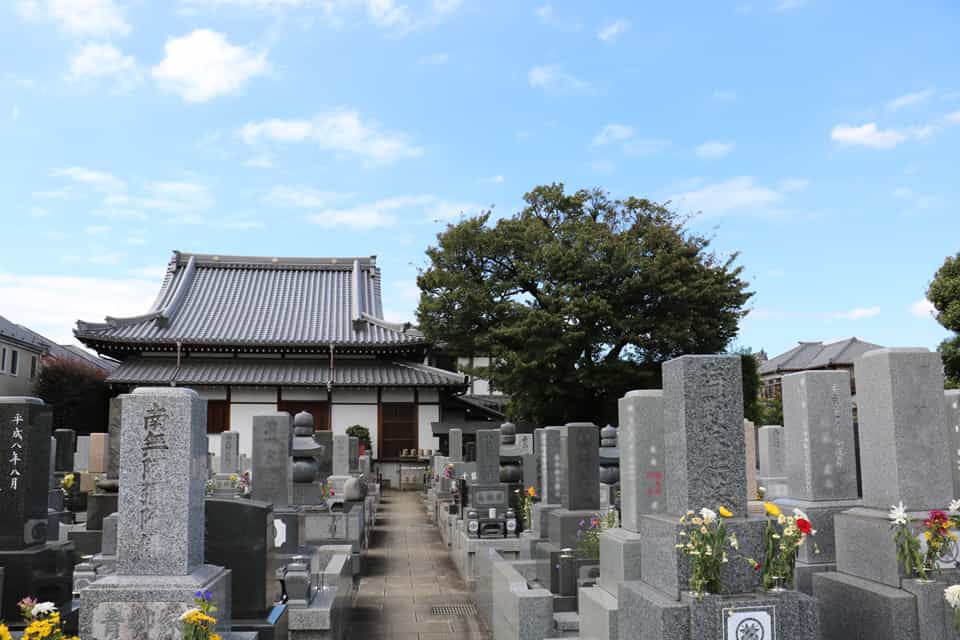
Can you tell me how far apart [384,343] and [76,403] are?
1307cm

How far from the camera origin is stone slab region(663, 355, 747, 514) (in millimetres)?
4562

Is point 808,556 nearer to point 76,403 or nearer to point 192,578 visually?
point 192,578

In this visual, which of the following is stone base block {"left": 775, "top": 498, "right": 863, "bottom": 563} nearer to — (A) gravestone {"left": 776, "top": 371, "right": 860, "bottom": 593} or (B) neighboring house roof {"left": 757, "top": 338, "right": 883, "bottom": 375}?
(A) gravestone {"left": 776, "top": 371, "right": 860, "bottom": 593}

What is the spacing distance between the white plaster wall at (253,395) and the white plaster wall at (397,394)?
4327 mm

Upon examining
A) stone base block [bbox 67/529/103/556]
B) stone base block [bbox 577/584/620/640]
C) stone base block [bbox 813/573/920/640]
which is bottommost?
stone base block [bbox 67/529/103/556]

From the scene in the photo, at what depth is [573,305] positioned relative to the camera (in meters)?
24.8

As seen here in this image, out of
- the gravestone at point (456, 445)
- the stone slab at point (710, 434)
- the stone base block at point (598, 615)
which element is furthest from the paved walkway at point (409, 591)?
the stone slab at point (710, 434)

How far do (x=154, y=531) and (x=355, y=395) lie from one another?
81.5 feet

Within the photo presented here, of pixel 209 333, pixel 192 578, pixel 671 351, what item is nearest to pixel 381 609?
pixel 192 578

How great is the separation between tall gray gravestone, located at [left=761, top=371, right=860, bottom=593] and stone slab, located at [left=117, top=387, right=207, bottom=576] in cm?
589

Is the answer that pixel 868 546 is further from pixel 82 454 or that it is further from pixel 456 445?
pixel 82 454

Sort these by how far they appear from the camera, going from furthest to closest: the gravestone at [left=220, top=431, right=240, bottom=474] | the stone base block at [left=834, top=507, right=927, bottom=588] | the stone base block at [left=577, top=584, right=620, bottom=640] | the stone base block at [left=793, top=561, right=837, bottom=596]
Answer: the gravestone at [left=220, top=431, right=240, bottom=474], the stone base block at [left=793, top=561, right=837, bottom=596], the stone base block at [left=577, top=584, right=620, bottom=640], the stone base block at [left=834, top=507, right=927, bottom=588]

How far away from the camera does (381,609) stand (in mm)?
9633

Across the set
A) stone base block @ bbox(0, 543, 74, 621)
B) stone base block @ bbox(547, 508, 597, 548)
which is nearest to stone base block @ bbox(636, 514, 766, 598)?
stone base block @ bbox(547, 508, 597, 548)
